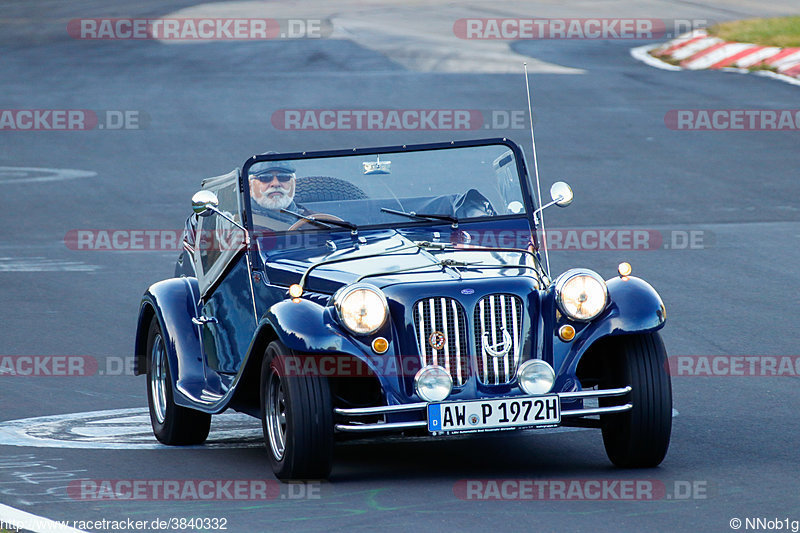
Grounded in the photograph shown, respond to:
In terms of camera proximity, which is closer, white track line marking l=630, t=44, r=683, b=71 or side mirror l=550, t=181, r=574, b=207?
side mirror l=550, t=181, r=574, b=207

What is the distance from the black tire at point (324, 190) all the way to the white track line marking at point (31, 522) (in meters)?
2.53

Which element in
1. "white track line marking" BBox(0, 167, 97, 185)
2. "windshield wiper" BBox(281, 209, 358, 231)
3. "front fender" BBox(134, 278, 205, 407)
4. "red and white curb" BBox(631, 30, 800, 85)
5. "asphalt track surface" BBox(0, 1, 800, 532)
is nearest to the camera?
"asphalt track surface" BBox(0, 1, 800, 532)

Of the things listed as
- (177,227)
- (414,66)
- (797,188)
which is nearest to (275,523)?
(177,227)

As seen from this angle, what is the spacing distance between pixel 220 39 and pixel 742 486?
28.8 m

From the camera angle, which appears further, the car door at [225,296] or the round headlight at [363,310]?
the car door at [225,296]

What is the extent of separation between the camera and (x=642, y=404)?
690 cm

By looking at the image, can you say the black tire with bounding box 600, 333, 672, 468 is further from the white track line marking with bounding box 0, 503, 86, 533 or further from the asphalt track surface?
the white track line marking with bounding box 0, 503, 86, 533

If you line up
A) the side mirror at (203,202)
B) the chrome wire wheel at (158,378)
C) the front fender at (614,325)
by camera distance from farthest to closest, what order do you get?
the chrome wire wheel at (158,378), the side mirror at (203,202), the front fender at (614,325)

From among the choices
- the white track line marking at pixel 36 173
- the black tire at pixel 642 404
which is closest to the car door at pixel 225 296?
→ the black tire at pixel 642 404

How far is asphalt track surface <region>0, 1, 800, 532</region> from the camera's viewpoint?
21.4 ft

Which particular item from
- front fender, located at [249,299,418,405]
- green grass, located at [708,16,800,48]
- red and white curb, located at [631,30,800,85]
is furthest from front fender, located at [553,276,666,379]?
green grass, located at [708,16,800,48]

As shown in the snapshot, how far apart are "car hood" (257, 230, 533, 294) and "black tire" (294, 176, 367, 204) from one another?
0.92ft

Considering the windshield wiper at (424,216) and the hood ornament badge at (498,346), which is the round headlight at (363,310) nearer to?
the hood ornament badge at (498,346)

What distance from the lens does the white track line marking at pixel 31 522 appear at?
5945 millimetres
